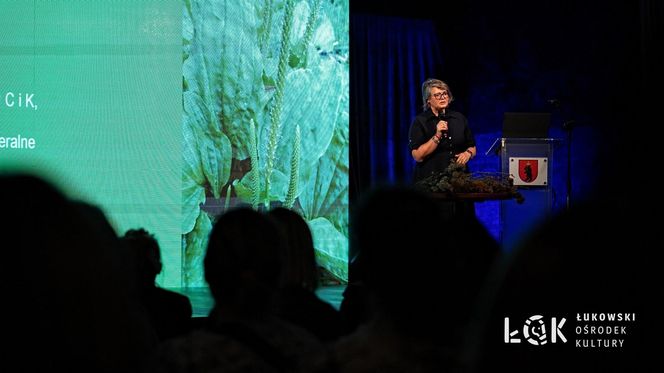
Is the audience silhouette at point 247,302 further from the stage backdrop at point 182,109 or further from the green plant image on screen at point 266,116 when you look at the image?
the green plant image on screen at point 266,116

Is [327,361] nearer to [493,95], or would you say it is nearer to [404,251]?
[404,251]

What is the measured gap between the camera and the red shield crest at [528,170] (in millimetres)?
6340

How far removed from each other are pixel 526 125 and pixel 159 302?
174 inches

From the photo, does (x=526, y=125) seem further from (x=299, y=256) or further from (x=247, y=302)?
(x=247, y=302)

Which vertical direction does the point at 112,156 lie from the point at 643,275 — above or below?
above

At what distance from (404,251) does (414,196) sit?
0.17 metres

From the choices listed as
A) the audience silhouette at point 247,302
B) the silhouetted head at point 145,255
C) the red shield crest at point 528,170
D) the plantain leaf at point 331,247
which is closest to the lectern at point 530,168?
the red shield crest at point 528,170

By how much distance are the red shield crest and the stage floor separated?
1.72 meters

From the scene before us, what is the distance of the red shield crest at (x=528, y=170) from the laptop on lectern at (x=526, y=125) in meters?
0.21

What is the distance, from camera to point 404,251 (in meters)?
1.18

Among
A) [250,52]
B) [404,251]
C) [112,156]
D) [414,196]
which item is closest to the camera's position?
[404,251]

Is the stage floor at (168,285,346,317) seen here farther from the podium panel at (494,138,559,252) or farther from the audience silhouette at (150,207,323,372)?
the audience silhouette at (150,207,323,372)

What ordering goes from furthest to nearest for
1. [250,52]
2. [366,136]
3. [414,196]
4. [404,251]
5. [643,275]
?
[366,136]
[250,52]
[414,196]
[404,251]
[643,275]

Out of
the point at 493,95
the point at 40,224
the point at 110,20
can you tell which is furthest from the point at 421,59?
the point at 40,224
